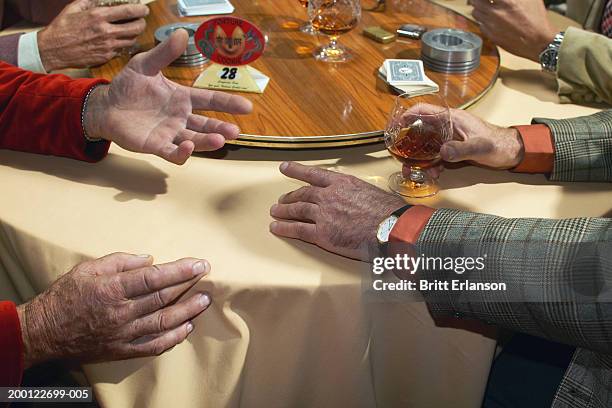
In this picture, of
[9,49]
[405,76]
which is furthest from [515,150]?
[9,49]

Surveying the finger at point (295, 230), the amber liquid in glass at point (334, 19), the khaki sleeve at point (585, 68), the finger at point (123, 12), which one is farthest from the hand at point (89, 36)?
the khaki sleeve at point (585, 68)

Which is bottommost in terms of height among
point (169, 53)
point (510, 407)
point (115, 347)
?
point (510, 407)

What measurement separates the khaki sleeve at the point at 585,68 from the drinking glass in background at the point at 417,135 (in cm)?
57

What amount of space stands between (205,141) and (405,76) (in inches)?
23.4

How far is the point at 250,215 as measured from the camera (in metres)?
1.33

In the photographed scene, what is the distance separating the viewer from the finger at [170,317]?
1.18m

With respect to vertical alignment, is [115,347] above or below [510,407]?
above

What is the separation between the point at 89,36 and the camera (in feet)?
6.03

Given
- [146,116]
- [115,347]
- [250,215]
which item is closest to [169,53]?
[146,116]

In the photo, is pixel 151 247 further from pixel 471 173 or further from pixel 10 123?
pixel 471 173

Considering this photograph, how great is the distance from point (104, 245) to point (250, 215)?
29 centimetres

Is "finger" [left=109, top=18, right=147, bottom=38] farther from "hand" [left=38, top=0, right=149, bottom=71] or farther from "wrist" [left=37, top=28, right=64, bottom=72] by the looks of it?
"wrist" [left=37, top=28, right=64, bottom=72]

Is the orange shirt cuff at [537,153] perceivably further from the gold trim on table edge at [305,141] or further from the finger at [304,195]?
the finger at [304,195]

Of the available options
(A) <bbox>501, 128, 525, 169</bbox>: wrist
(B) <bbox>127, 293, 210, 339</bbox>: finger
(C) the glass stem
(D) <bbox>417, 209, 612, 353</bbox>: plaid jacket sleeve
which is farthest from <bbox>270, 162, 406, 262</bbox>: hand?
(C) the glass stem
